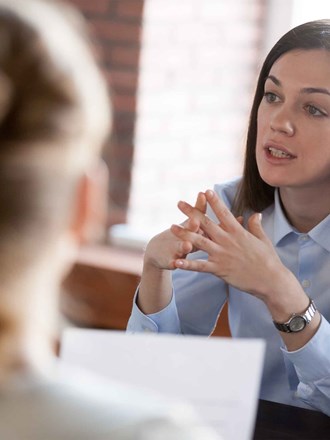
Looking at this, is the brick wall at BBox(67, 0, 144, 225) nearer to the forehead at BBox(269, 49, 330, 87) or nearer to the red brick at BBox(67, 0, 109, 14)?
the red brick at BBox(67, 0, 109, 14)

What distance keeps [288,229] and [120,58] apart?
2.21 m

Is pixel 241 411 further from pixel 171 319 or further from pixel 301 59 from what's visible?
pixel 301 59

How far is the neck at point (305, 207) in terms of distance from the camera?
2127mm

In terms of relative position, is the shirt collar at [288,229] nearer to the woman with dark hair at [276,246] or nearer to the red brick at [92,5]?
the woman with dark hair at [276,246]

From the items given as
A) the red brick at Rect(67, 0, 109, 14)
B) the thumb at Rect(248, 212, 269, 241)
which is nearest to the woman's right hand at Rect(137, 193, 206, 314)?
the thumb at Rect(248, 212, 269, 241)

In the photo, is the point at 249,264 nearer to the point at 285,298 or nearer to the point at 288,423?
the point at 285,298

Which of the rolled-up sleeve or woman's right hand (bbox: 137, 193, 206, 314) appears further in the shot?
woman's right hand (bbox: 137, 193, 206, 314)

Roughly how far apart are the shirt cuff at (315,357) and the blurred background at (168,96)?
7.17 feet

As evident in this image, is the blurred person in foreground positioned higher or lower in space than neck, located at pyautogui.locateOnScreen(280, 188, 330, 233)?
higher

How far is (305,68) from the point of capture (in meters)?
2.05

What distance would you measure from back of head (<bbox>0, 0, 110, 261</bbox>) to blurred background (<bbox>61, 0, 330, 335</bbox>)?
3.25 metres

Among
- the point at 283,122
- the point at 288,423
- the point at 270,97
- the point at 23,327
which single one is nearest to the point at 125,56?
the point at 270,97

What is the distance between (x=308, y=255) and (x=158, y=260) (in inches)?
13.6

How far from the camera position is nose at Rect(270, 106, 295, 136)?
202 cm
